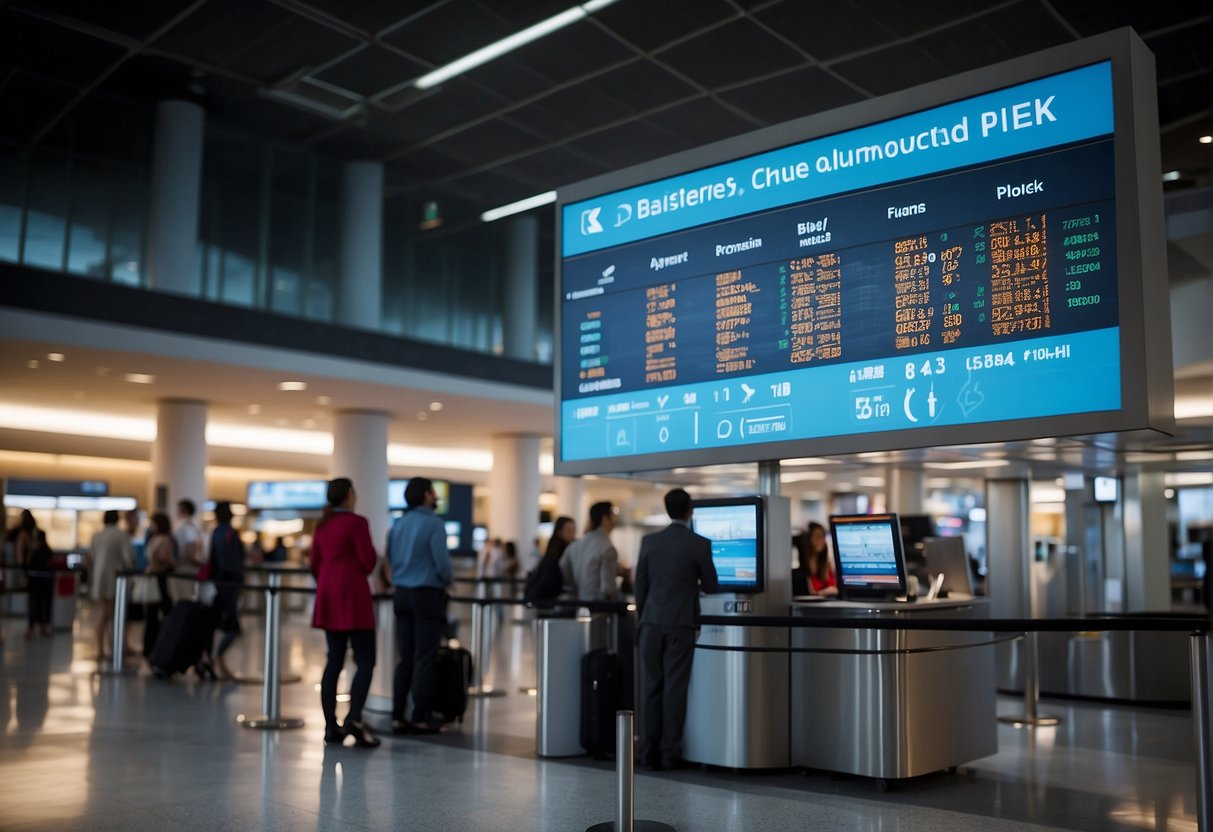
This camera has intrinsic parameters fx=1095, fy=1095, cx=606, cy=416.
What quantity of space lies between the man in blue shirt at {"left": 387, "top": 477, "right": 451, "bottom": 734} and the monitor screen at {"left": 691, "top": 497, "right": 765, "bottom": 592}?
1.90m

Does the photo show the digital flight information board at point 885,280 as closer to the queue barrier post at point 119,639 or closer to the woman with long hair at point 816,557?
the woman with long hair at point 816,557

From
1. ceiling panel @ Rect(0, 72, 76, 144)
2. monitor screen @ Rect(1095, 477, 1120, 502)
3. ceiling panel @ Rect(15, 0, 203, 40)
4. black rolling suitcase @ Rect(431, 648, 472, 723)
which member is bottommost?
black rolling suitcase @ Rect(431, 648, 472, 723)

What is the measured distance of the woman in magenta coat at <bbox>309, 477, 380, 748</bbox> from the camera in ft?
24.0

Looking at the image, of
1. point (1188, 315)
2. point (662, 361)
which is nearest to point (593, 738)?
point (662, 361)

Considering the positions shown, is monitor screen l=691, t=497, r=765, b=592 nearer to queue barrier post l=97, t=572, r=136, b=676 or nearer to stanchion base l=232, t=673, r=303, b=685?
stanchion base l=232, t=673, r=303, b=685

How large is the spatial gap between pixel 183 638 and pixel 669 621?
19.1 feet

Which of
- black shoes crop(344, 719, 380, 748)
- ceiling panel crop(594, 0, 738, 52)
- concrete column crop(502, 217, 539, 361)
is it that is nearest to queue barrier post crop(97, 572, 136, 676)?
black shoes crop(344, 719, 380, 748)

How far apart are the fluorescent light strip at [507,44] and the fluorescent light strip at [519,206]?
484cm

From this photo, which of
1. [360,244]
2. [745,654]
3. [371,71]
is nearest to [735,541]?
[745,654]

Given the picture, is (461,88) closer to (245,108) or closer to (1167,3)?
(245,108)

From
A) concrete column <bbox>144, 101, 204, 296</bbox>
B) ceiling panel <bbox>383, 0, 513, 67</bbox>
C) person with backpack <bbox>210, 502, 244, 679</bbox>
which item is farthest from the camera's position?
concrete column <bbox>144, 101, 204, 296</bbox>

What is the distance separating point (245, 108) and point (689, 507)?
12.1m

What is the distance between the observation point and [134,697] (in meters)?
9.45

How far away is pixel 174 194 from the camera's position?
1628 cm
